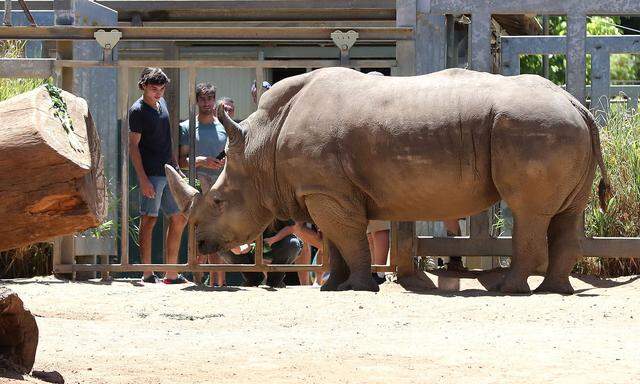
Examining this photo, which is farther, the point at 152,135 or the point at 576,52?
the point at 152,135

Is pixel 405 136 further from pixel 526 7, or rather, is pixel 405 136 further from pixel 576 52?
pixel 576 52

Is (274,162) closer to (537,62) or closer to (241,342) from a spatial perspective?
(241,342)

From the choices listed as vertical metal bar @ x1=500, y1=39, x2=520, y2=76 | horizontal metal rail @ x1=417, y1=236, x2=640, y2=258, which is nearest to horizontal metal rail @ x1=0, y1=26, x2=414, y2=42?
horizontal metal rail @ x1=417, y1=236, x2=640, y2=258

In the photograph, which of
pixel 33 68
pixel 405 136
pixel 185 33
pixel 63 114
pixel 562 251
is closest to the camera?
pixel 63 114

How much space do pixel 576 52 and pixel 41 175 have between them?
7.08m

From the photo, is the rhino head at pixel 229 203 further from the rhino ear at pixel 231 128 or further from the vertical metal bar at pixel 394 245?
the vertical metal bar at pixel 394 245

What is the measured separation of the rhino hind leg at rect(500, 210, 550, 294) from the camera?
10.3 m

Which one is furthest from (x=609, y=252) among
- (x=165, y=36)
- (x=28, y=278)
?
(x=28, y=278)

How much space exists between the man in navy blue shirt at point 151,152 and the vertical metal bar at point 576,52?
3.45 metres

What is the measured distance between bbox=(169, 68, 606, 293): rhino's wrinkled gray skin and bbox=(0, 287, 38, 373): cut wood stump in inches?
184

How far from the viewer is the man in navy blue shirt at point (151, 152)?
39.1 feet

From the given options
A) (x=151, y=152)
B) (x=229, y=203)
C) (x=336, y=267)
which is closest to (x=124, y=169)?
(x=151, y=152)

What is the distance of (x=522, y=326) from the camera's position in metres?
8.29

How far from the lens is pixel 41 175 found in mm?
5668
